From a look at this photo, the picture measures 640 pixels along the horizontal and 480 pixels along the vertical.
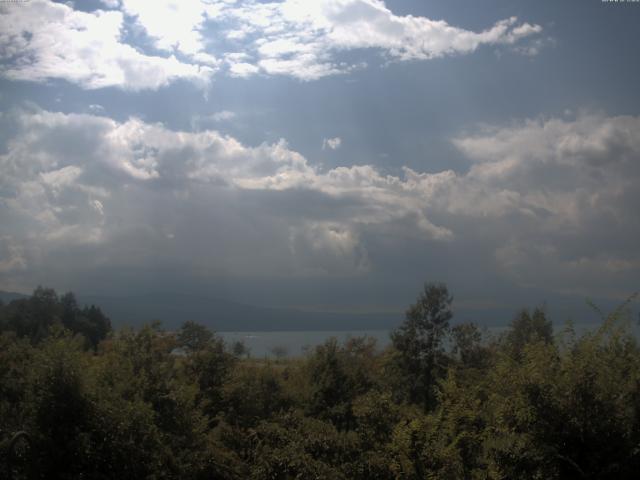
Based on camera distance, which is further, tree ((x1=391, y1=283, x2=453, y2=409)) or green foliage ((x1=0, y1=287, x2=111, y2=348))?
green foliage ((x1=0, y1=287, x2=111, y2=348))

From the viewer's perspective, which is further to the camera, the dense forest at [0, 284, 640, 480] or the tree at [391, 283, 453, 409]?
the tree at [391, 283, 453, 409]

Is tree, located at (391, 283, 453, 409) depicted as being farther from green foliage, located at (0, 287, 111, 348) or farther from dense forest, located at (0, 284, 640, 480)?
green foliage, located at (0, 287, 111, 348)

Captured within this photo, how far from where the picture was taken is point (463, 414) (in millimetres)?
13133

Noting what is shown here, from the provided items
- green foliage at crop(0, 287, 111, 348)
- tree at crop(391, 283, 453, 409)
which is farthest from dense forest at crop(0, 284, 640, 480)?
green foliage at crop(0, 287, 111, 348)

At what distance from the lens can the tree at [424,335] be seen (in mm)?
36656

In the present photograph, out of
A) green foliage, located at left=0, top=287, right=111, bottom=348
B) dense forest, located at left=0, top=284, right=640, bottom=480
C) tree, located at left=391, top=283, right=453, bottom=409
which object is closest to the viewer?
dense forest, located at left=0, top=284, right=640, bottom=480

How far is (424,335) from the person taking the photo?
3703 cm

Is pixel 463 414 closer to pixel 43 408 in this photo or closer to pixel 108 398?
pixel 108 398

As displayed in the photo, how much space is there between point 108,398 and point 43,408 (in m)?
1.43

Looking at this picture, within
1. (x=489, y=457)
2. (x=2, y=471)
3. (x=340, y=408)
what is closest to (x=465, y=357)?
(x=340, y=408)

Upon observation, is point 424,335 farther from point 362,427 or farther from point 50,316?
point 50,316

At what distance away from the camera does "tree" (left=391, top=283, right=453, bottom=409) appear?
36.7 m

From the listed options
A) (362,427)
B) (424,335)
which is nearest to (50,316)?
(424,335)

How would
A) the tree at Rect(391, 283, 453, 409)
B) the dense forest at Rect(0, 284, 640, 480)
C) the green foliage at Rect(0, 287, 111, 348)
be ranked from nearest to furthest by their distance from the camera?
1. the dense forest at Rect(0, 284, 640, 480)
2. the tree at Rect(391, 283, 453, 409)
3. the green foliage at Rect(0, 287, 111, 348)
